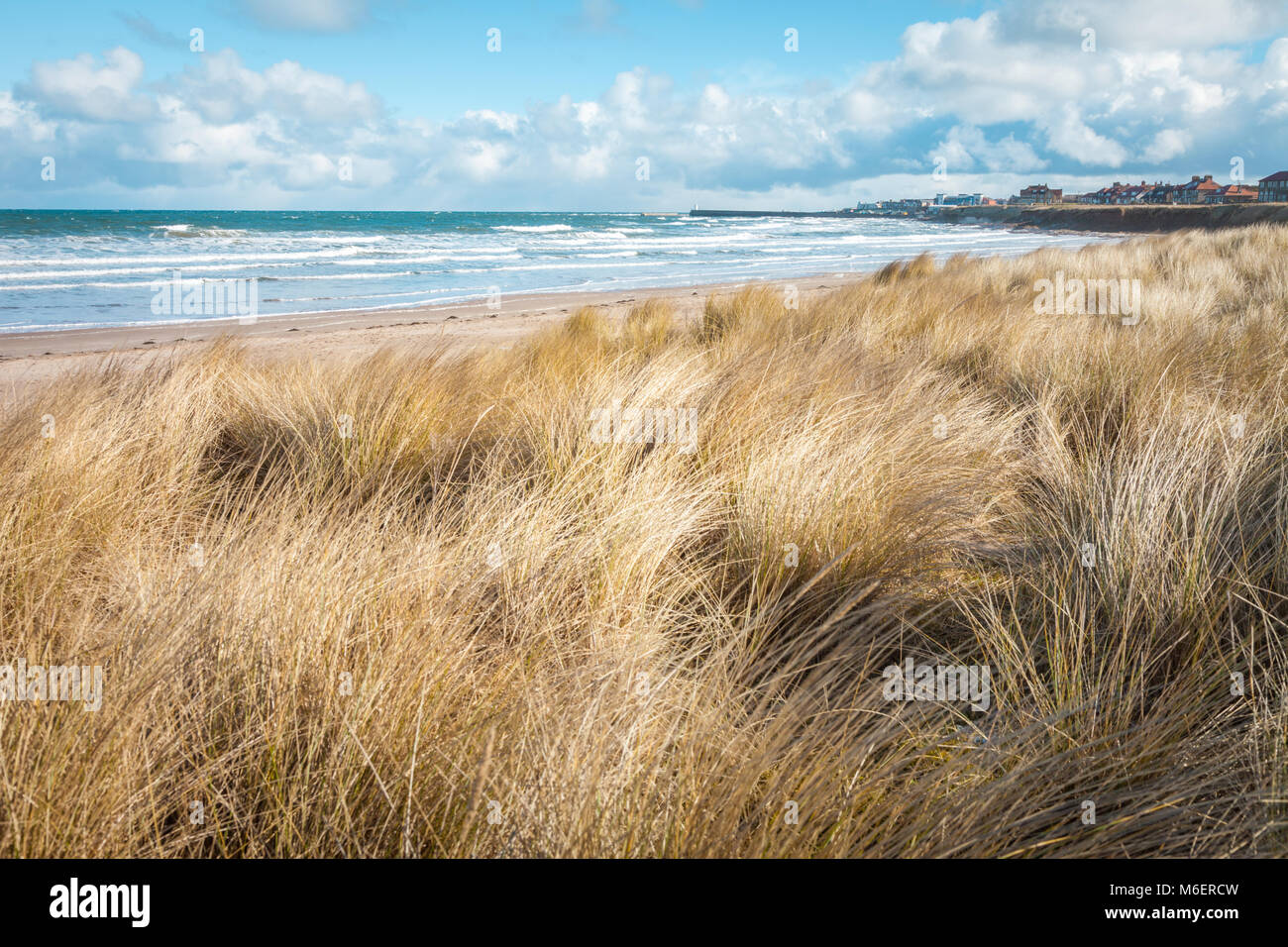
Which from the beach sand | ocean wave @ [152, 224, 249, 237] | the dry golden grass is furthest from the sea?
the dry golden grass

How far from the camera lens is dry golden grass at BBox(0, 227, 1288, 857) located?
130 centimetres

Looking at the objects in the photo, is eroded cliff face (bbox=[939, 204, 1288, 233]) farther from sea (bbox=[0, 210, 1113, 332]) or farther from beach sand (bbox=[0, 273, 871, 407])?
beach sand (bbox=[0, 273, 871, 407])

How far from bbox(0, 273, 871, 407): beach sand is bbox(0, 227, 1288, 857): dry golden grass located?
3.03m

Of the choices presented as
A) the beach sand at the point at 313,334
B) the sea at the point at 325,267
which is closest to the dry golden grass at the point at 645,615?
the beach sand at the point at 313,334

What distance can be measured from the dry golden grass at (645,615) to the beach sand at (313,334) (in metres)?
3.03

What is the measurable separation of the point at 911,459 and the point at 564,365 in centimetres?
254

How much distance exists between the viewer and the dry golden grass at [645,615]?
1305mm

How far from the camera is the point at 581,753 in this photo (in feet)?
4.49

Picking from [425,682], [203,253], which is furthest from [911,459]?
[203,253]

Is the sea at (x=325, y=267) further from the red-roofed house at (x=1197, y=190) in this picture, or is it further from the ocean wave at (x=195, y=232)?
the red-roofed house at (x=1197, y=190)

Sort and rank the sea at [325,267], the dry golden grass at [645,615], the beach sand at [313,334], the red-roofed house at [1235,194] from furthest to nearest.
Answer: the red-roofed house at [1235,194], the sea at [325,267], the beach sand at [313,334], the dry golden grass at [645,615]

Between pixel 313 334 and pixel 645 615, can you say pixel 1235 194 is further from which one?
pixel 645 615

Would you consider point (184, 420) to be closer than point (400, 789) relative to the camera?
No

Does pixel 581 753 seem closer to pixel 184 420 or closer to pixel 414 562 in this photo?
pixel 414 562
